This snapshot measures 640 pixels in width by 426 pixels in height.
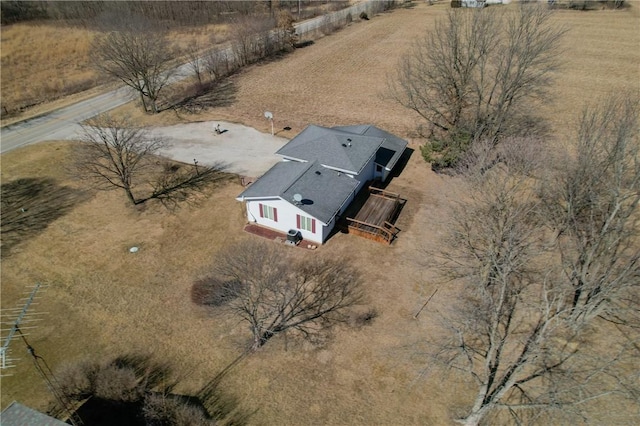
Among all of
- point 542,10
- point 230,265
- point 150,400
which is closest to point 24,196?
point 230,265

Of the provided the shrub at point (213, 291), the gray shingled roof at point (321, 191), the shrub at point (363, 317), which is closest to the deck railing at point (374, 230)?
the gray shingled roof at point (321, 191)

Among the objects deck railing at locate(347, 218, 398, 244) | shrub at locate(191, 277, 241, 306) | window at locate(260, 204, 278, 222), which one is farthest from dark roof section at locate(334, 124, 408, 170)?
shrub at locate(191, 277, 241, 306)

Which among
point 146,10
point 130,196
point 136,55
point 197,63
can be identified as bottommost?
point 130,196

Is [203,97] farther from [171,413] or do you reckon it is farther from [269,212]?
[171,413]

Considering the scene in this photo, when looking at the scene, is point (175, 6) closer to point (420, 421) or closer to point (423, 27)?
point (423, 27)

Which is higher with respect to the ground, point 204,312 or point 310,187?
point 310,187

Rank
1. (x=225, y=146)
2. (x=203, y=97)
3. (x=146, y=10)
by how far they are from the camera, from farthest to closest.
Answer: (x=146, y=10) < (x=203, y=97) < (x=225, y=146)

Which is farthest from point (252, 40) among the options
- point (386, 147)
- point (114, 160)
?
point (386, 147)

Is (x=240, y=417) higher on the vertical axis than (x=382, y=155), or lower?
lower
